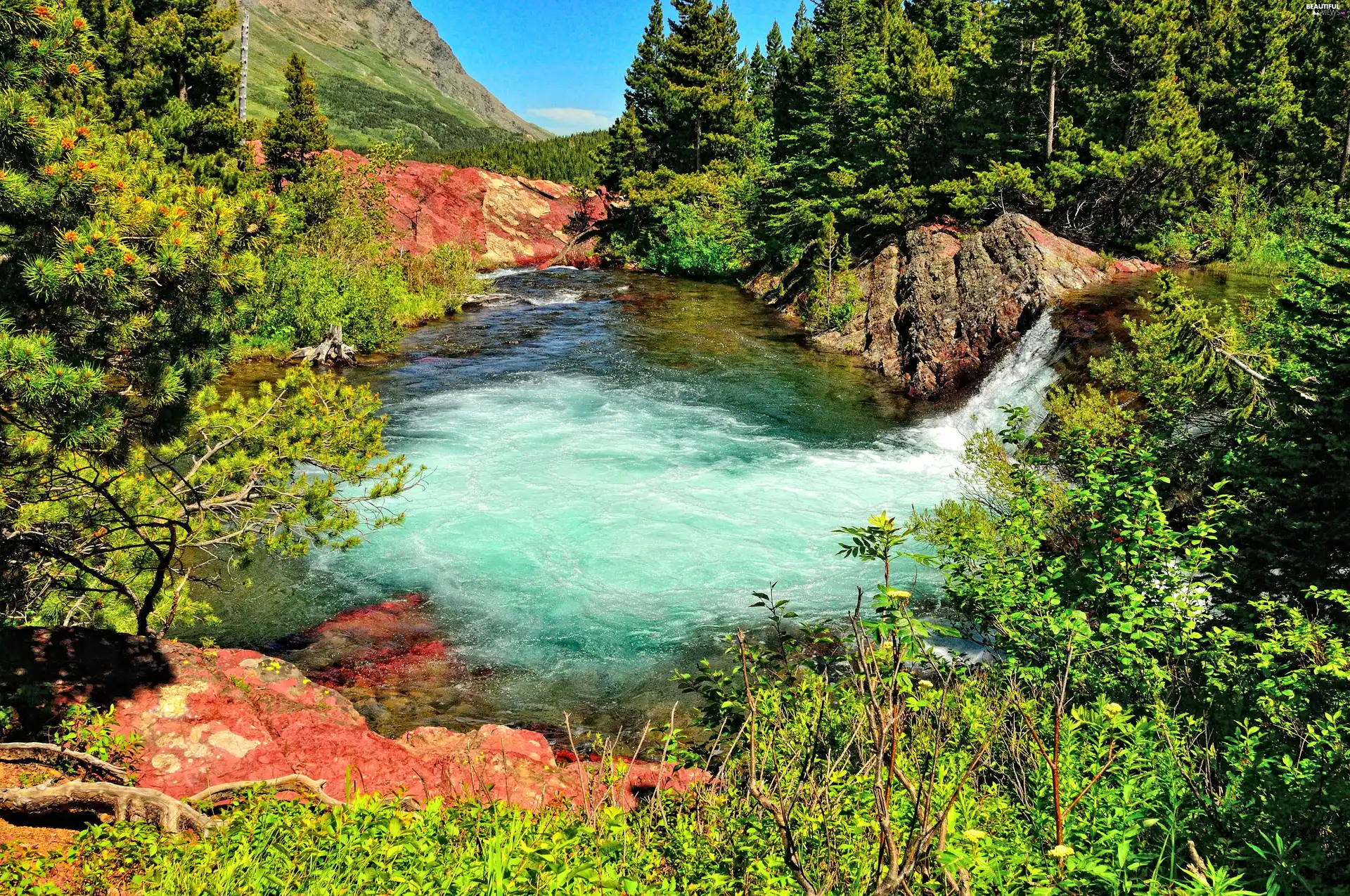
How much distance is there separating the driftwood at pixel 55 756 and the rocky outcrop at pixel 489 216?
36.2 m

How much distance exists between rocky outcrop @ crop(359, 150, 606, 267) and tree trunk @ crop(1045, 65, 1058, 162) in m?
26.2

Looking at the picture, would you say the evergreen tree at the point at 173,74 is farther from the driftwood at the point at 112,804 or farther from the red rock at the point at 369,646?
the driftwood at the point at 112,804

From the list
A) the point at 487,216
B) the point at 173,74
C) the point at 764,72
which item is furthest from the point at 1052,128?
the point at 764,72

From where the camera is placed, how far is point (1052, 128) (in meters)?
24.0

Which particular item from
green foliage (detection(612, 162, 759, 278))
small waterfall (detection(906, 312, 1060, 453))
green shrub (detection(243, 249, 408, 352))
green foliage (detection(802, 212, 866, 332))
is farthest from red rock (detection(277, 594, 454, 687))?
green foliage (detection(612, 162, 759, 278))

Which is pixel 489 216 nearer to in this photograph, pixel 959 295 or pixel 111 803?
pixel 959 295

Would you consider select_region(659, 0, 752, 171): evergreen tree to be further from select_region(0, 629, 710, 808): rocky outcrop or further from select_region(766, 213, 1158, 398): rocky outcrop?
select_region(0, 629, 710, 808): rocky outcrop

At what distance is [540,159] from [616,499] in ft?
201

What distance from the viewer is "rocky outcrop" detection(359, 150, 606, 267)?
41.2 m

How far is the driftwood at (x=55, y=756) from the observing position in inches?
189

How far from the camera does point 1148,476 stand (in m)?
6.00

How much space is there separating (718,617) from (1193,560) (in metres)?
5.55

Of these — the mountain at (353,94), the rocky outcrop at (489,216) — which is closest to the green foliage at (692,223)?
the rocky outcrop at (489,216)

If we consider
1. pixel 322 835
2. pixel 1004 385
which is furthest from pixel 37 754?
pixel 1004 385
